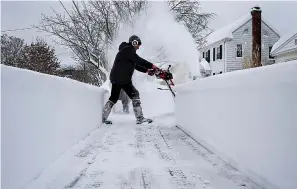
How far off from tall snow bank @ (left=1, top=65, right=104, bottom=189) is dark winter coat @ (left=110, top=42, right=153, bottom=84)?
294 cm

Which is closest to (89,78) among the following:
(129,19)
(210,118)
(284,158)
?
(129,19)

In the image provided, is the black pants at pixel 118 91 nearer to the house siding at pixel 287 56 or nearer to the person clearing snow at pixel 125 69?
the person clearing snow at pixel 125 69

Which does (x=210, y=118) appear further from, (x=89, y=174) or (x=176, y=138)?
(x=89, y=174)

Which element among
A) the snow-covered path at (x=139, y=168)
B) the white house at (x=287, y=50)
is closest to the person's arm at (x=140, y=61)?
the snow-covered path at (x=139, y=168)

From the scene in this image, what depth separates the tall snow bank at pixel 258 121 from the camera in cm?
203

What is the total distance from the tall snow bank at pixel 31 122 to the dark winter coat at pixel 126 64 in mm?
2940

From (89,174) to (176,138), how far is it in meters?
2.34

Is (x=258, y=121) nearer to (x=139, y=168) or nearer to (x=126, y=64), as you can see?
(x=139, y=168)

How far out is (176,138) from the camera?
16.6 ft

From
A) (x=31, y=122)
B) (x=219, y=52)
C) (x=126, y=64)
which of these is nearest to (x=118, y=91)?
(x=126, y=64)

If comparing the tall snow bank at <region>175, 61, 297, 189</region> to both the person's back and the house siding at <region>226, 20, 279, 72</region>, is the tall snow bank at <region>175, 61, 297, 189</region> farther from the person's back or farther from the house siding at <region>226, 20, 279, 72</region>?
the house siding at <region>226, 20, 279, 72</region>

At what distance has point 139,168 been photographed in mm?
3141

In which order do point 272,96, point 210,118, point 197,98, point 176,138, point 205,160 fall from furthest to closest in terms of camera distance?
point 176,138
point 197,98
point 210,118
point 205,160
point 272,96

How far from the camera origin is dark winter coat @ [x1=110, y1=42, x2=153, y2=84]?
22.6 feet
